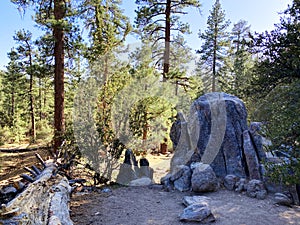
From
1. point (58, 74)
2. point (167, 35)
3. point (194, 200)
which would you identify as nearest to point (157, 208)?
point (194, 200)

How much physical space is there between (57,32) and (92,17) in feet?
4.19

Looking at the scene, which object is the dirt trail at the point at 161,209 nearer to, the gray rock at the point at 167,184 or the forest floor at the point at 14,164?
the gray rock at the point at 167,184

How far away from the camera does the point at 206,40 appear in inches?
675

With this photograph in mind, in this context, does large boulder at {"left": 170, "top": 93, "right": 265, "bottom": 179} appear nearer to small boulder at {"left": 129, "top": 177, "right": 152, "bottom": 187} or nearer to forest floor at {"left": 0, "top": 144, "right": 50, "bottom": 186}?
small boulder at {"left": 129, "top": 177, "right": 152, "bottom": 187}

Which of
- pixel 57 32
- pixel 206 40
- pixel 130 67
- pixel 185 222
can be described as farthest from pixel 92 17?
pixel 206 40

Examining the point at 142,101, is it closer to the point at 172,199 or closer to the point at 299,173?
the point at 172,199

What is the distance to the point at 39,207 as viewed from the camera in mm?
2807

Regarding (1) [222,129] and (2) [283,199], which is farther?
(1) [222,129]

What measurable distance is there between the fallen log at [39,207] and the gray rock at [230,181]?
3.63m

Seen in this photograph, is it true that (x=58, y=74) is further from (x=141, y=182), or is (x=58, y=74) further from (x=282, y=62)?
(x=282, y=62)

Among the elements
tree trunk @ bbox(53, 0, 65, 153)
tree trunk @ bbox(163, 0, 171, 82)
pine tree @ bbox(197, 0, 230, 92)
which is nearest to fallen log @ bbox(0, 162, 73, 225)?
tree trunk @ bbox(53, 0, 65, 153)

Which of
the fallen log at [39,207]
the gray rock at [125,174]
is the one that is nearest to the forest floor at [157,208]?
the gray rock at [125,174]

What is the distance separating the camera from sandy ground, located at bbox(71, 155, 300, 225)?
3.72 meters

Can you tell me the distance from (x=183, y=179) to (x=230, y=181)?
1.11 meters
